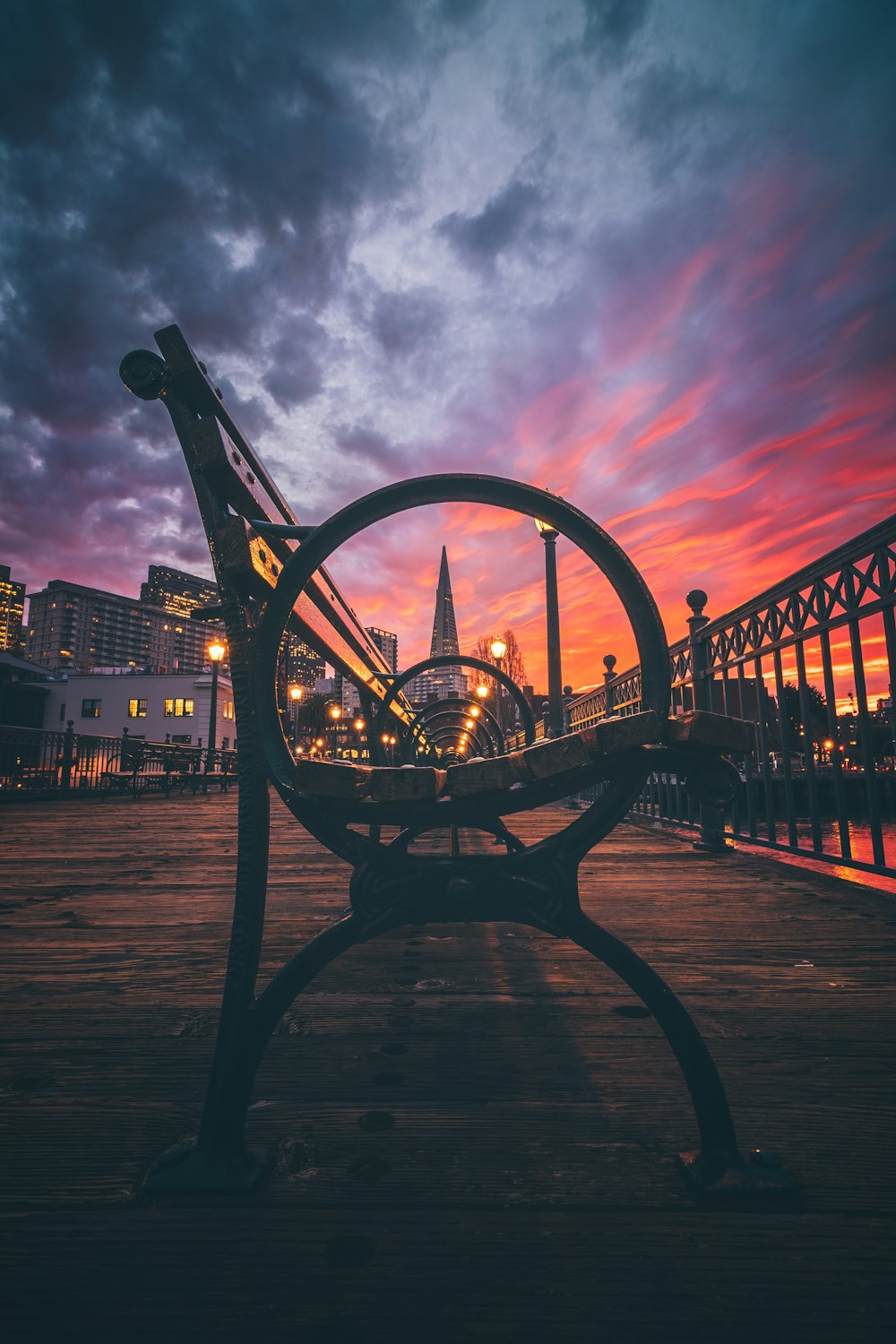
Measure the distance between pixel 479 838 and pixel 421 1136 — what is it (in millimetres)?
3729

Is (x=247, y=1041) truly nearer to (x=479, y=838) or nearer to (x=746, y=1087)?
(x=746, y=1087)

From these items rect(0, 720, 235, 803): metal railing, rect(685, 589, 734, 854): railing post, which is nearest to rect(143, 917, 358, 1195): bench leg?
rect(685, 589, 734, 854): railing post

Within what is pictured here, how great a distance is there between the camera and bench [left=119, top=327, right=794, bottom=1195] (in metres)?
0.91

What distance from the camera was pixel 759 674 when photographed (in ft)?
11.6

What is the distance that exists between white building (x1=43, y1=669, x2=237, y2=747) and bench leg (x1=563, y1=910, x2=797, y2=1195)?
45973mm

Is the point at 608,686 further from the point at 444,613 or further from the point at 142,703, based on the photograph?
the point at 444,613

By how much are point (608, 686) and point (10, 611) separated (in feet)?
568

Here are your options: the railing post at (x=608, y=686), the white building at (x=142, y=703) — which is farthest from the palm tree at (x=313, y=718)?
the railing post at (x=608, y=686)

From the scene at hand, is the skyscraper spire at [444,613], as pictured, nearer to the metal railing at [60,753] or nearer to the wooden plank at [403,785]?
the metal railing at [60,753]

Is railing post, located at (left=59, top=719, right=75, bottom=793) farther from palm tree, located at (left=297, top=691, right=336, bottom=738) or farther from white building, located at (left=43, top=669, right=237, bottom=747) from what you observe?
palm tree, located at (left=297, top=691, right=336, bottom=738)

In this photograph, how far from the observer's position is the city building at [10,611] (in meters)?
139

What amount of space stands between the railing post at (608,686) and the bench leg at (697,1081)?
17.3ft

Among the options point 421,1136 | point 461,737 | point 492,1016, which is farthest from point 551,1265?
point 461,737

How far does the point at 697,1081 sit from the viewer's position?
92 centimetres
